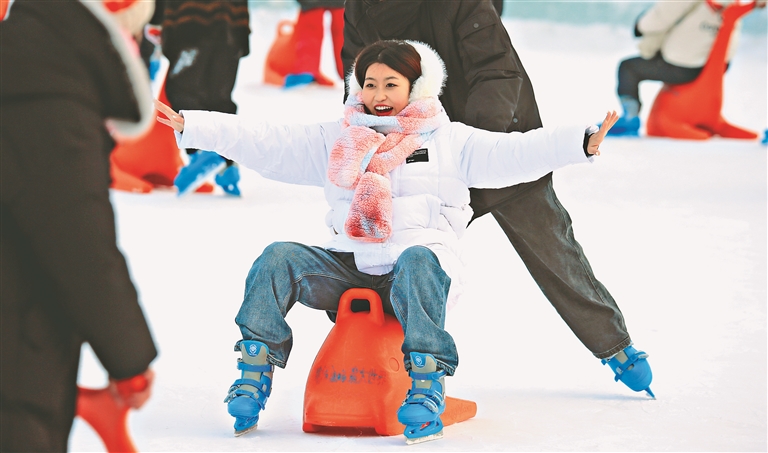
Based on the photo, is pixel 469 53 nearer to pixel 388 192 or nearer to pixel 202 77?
pixel 388 192

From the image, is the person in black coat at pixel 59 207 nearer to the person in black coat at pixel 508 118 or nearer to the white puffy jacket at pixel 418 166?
the white puffy jacket at pixel 418 166

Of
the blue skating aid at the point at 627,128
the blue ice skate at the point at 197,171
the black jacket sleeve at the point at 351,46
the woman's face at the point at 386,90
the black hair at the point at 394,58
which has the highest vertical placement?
the blue skating aid at the point at 627,128

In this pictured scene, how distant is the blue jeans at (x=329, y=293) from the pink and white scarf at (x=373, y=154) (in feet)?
0.36

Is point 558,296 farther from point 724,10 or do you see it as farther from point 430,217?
point 724,10

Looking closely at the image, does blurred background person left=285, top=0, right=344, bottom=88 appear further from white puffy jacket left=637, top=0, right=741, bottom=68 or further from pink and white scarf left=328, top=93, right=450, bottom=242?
pink and white scarf left=328, top=93, right=450, bottom=242

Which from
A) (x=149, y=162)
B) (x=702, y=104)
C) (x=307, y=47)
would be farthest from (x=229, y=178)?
(x=702, y=104)

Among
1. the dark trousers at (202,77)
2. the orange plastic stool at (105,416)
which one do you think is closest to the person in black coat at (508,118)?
the orange plastic stool at (105,416)

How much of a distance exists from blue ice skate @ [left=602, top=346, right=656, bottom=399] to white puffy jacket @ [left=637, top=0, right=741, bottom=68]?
4.84m

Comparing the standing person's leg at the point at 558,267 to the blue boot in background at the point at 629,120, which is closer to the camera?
the standing person's leg at the point at 558,267

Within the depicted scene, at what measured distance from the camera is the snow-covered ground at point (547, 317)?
2609 millimetres

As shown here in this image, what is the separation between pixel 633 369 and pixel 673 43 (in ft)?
16.2

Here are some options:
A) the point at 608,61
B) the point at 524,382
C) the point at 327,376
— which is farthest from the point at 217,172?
the point at 608,61

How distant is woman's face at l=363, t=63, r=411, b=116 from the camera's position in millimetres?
2684

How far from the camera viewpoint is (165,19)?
202 inches
